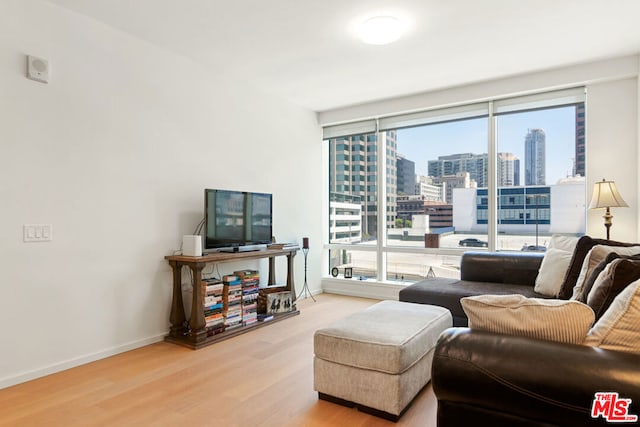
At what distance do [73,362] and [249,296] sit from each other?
4.98 feet

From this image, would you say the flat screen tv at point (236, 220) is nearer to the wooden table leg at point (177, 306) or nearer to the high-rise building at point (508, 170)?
the wooden table leg at point (177, 306)

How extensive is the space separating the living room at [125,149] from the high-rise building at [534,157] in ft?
1.47

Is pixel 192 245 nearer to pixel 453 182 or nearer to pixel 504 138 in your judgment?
pixel 453 182

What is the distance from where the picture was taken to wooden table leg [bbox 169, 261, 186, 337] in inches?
132

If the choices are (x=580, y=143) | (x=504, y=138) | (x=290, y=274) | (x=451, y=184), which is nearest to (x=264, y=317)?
(x=290, y=274)

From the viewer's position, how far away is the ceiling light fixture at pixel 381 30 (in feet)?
9.37

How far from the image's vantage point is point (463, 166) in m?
4.62

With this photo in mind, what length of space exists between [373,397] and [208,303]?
1.85 metres

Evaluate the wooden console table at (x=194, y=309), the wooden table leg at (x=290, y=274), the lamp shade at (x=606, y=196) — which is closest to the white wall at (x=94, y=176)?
the wooden console table at (x=194, y=309)

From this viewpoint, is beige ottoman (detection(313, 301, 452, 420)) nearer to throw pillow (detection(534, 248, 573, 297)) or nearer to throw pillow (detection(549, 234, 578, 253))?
throw pillow (detection(534, 248, 573, 297))

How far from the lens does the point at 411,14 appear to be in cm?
280

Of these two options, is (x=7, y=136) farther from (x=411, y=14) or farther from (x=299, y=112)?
(x=299, y=112)

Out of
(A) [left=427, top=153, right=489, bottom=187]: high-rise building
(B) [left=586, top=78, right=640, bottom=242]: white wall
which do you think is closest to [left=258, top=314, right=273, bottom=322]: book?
(A) [left=427, top=153, right=489, bottom=187]: high-rise building

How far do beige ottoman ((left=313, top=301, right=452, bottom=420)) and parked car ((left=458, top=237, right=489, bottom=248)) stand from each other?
2383 millimetres
